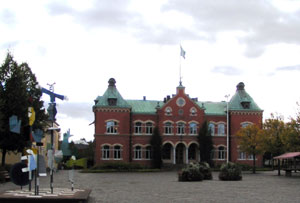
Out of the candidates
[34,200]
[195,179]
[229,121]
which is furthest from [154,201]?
[229,121]

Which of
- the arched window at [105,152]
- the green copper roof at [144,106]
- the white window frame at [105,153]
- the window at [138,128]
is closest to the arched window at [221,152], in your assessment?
the green copper roof at [144,106]

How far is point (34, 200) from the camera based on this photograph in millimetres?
14234

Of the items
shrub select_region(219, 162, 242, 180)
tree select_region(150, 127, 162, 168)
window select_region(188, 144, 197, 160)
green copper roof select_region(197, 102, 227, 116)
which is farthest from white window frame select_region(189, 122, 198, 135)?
shrub select_region(219, 162, 242, 180)

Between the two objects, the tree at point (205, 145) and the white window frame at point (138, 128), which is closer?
the tree at point (205, 145)

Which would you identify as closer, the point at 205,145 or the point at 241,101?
the point at 205,145

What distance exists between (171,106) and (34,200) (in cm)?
4792

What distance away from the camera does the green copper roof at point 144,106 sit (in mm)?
61691

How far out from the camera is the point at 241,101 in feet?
208

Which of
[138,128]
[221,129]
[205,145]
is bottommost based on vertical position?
[205,145]

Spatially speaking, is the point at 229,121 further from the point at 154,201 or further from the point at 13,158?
the point at 154,201

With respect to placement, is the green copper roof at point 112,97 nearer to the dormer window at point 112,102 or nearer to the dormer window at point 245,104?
the dormer window at point 112,102

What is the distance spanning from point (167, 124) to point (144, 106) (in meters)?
4.65

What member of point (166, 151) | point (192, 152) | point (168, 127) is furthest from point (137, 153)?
point (192, 152)

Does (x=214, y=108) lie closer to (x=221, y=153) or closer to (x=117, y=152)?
(x=221, y=153)
